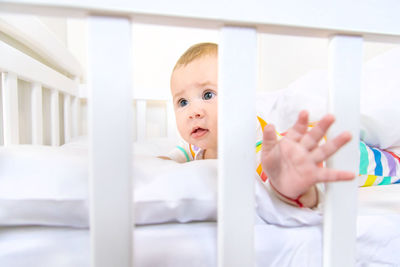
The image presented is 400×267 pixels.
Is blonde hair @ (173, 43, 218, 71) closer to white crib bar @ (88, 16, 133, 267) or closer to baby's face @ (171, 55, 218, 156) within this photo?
baby's face @ (171, 55, 218, 156)

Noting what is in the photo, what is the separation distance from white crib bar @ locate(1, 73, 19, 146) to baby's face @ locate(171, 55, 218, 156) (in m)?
0.41

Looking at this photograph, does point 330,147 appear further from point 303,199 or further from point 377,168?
point 377,168

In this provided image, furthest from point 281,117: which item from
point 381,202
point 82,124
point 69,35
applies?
point 69,35

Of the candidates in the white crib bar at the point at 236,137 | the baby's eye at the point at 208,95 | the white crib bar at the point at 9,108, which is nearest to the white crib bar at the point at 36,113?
the white crib bar at the point at 9,108

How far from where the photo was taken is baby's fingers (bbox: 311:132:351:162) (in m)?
0.31

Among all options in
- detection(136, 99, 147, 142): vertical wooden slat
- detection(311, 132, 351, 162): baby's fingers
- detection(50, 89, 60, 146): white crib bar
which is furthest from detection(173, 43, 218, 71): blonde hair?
detection(136, 99, 147, 142): vertical wooden slat

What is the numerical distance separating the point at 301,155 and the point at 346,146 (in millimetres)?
64

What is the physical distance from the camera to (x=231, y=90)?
1.02 ft

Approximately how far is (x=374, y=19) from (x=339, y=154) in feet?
0.59

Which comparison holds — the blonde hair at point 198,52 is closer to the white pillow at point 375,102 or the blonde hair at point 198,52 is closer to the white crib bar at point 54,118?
the white pillow at point 375,102

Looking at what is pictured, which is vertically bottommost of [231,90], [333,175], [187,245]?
[187,245]

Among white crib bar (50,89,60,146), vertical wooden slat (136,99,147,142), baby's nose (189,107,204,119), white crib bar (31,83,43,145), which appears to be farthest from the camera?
vertical wooden slat (136,99,147,142)

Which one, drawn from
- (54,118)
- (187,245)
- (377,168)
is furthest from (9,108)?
A: (377,168)

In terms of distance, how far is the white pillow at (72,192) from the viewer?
1.18 feet
